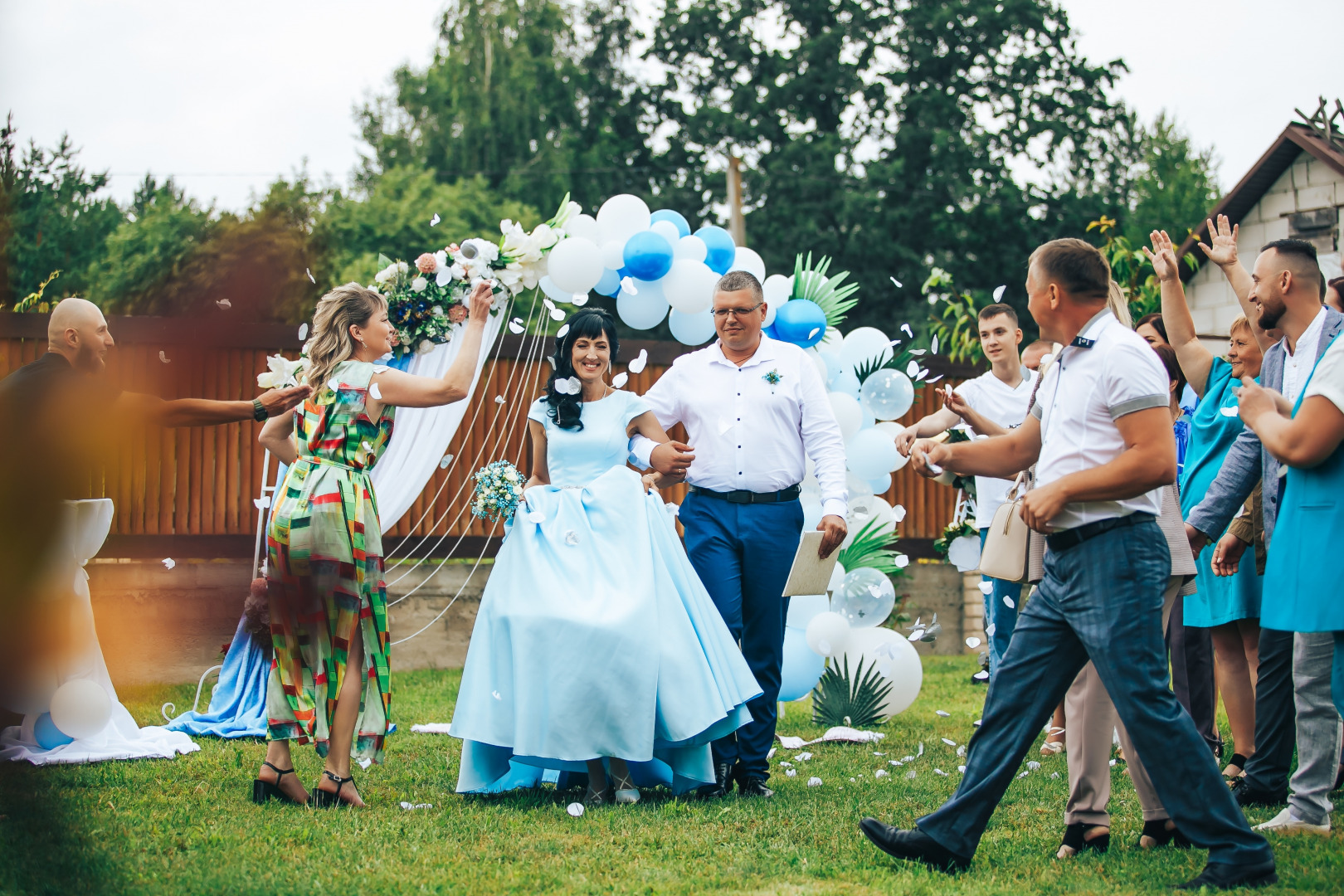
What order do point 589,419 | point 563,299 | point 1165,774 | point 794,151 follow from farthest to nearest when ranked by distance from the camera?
point 794,151 < point 563,299 < point 589,419 < point 1165,774

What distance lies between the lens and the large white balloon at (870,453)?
245 inches

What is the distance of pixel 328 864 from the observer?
10.7 ft

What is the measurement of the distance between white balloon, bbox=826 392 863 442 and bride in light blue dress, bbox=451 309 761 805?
165cm

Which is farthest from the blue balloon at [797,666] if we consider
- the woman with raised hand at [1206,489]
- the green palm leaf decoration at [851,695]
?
the woman with raised hand at [1206,489]

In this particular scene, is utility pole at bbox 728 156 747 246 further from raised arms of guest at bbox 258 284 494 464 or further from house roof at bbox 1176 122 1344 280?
raised arms of guest at bbox 258 284 494 464

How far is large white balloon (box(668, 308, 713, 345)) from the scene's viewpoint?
19.4ft

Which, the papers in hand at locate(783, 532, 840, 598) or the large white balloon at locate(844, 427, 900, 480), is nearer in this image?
the papers in hand at locate(783, 532, 840, 598)

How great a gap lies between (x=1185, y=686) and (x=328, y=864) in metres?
3.71

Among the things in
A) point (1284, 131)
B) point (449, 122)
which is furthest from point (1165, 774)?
point (449, 122)

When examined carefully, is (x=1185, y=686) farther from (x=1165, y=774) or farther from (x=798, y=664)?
(x=1165, y=774)

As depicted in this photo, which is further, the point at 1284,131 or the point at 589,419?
the point at 1284,131

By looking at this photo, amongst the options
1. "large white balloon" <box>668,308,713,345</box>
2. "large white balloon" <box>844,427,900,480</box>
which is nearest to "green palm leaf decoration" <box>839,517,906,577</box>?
"large white balloon" <box>844,427,900,480</box>

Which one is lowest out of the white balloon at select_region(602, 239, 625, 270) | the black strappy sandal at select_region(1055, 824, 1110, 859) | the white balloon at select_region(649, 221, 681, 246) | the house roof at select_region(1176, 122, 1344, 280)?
the black strappy sandal at select_region(1055, 824, 1110, 859)

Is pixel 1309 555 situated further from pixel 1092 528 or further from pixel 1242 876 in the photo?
pixel 1242 876
